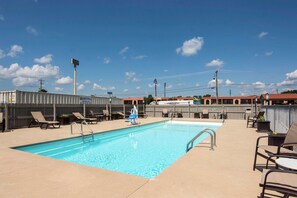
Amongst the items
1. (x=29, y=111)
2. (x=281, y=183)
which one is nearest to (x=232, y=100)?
(x=29, y=111)

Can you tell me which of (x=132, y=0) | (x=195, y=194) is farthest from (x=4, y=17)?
(x=195, y=194)

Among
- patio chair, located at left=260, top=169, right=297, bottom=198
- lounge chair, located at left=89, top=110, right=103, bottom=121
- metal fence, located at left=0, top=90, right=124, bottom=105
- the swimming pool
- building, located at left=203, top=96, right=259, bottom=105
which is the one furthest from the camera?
building, located at left=203, top=96, right=259, bottom=105

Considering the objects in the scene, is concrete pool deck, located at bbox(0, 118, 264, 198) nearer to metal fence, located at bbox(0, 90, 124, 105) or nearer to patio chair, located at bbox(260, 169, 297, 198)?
patio chair, located at bbox(260, 169, 297, 198)

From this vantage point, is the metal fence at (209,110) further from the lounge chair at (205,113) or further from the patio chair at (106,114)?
the patio chair at (106,114)

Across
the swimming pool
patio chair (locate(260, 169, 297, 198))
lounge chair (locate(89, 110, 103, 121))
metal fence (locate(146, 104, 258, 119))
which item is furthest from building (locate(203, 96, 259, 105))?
patio chair (locate(260, 169, 297, 198))

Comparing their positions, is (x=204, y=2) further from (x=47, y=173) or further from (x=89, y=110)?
(x=47, y=173)

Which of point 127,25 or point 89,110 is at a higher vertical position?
point 127,25

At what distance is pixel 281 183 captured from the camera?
198 centimetres

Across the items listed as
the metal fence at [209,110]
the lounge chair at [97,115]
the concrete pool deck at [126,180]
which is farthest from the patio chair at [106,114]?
the concrete pool deck at [126,180]

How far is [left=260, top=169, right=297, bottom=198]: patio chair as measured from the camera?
1839mm

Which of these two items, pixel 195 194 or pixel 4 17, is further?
pixel 4 17

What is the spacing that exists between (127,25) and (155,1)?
506 cm

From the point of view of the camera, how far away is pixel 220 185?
10.1 ft

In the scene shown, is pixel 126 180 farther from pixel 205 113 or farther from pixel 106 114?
pixel 205 113
